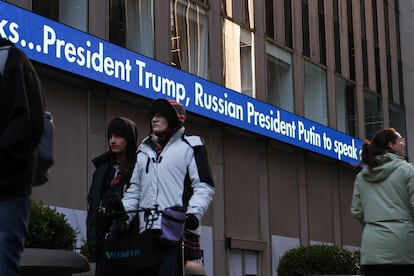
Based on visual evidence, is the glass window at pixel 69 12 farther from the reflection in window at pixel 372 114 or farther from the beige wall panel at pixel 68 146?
the reflection in window at pixel 372 114

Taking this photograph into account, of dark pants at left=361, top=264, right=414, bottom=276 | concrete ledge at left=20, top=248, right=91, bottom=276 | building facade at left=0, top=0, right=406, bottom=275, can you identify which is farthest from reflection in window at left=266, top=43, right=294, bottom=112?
dark pants at left=361, top=264, right=414, bottom=276

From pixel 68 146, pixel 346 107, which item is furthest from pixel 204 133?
pixel 346 107

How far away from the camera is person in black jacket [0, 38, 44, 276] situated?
4.05 m

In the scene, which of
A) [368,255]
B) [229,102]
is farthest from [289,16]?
[368,255]

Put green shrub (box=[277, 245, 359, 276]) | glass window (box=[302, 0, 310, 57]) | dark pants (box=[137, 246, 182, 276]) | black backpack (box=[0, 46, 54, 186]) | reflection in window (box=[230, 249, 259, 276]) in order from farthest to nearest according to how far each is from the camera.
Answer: glass window (box=[302, 0, 310, 57]) < reflection in window (box=[230, 249, 259, 276]) < green shrub (box=[277, 245, 359, 276]) < dark pants (box=[137, 246, 182, 276]) < black backpack (box=[0, 46, 54, 186])

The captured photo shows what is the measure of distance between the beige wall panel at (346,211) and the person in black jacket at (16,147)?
23.4 m

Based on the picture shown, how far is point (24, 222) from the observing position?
4.21 meters

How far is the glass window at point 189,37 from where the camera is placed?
1931 cm

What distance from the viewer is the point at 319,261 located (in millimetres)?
17047

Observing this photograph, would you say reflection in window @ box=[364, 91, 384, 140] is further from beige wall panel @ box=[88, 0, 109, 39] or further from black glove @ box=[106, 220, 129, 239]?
black glove @ box=[106, 220, 129, 239]

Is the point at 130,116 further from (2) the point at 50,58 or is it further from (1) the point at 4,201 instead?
(1) the point at 4,201

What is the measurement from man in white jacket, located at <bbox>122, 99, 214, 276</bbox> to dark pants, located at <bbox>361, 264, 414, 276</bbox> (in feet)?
4.61

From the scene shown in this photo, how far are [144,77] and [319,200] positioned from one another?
383 inches

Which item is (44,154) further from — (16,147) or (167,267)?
(167,267)
